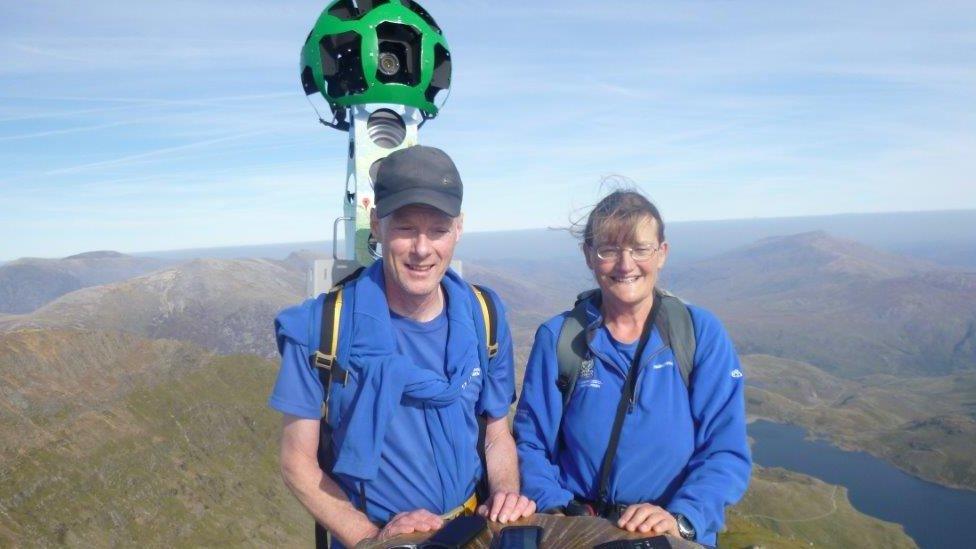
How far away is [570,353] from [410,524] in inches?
115

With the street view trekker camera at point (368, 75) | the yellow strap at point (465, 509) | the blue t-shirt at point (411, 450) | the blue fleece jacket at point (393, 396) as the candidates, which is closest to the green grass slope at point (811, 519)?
the street view trekker camera at point (368, 75)

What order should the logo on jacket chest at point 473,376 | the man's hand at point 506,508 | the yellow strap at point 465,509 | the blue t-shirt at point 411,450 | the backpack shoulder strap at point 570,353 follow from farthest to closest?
the backpack shoulder strap at point 570,353 < the yellow strap at point 465,509 < the logo on jacket chest at point 473,376 < the blue t-shirt at point 411,450 < the man's hand at point 506,508

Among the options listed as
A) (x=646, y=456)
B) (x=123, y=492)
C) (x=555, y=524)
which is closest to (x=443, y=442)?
(x=555, y=524)

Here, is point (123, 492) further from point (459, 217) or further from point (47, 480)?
point (459, 217)

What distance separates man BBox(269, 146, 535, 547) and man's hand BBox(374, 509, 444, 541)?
13 millimetres

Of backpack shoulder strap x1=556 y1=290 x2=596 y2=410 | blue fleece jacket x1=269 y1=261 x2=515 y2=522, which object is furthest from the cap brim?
backpack shoulder strap x1=556 y1=290 x2=596 y2=410

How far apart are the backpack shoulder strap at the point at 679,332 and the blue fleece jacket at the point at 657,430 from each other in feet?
0.23

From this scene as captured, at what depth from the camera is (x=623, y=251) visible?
7676 mm

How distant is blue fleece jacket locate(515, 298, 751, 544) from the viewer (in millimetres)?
7406

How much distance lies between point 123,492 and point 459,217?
19698 cm

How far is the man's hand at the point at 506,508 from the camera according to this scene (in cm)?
647

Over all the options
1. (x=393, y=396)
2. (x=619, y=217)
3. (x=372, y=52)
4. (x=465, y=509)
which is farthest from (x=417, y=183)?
(x=372, y=52)

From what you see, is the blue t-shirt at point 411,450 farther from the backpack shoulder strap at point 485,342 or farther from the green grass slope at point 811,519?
the green grass slope at point 811,519

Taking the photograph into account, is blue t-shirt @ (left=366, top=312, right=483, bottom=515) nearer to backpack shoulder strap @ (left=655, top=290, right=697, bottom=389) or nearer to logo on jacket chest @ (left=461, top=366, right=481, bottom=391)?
logo on jacket chest @ (left=461, top=366, right=481, bottom=391)
